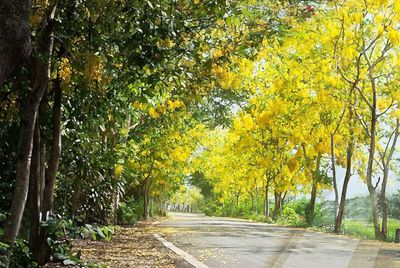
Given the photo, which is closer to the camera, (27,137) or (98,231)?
(98,231)

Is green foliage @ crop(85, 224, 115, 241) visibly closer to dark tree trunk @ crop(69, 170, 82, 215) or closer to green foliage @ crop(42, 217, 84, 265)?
green foliage @ crop(42, 217, 84, 265)

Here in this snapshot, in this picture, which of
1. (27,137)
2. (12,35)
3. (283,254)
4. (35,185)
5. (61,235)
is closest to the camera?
(12,35)

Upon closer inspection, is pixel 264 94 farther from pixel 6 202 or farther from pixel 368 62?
pixel 6 202

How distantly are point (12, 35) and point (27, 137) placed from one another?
2.38m

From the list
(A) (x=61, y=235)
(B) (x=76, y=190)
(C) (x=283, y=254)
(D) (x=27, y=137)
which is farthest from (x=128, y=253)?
(D) (x=27, y=137)

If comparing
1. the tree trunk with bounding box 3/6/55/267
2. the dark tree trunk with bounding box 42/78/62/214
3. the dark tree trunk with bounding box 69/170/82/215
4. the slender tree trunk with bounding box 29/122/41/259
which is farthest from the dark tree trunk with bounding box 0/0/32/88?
the dark tree trunk with bounding box 69/170/82/215

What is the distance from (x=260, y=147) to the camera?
29781mm

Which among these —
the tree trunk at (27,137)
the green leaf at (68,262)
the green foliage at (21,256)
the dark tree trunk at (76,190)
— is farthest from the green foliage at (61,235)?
the dark tree trunk at (76,190)

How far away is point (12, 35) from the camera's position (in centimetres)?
340

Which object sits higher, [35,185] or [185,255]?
[35,185]

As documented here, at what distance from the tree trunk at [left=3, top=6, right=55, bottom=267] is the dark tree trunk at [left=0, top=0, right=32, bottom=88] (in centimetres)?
212

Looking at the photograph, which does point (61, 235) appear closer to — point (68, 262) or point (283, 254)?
point (68, 262)

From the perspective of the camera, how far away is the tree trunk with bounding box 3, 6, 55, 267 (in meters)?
5.39

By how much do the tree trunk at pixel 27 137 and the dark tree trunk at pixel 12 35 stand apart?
2118 mm
